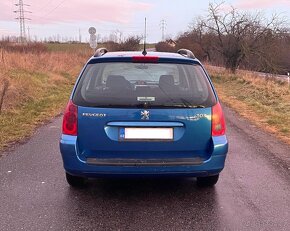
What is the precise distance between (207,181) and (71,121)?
5.81ft

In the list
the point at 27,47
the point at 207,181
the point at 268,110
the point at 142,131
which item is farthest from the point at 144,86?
the point at 27,47

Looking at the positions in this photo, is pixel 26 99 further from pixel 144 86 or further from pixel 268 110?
pixel 144 86

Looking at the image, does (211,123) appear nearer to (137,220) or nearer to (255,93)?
(137,220)

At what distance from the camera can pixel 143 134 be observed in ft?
12.7

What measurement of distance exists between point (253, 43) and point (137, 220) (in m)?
29.4

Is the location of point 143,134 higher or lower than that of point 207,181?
higher

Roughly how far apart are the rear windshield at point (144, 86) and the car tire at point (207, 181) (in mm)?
964

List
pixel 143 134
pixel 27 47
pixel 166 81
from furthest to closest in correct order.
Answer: pixel 27 47 < pixel 166 81 < pixel 143 134

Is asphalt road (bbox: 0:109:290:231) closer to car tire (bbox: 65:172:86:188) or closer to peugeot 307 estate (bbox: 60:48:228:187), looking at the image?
car tire (bbox: 65:172:86:188)

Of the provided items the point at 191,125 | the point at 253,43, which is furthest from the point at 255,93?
the point at 253,43

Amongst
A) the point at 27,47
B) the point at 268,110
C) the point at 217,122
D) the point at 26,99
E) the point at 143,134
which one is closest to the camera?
the point at 143,134

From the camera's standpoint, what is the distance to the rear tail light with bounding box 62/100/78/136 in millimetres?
3947

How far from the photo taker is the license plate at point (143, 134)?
152 inches

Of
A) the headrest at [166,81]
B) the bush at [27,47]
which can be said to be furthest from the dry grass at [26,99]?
the bush at [27,47]
